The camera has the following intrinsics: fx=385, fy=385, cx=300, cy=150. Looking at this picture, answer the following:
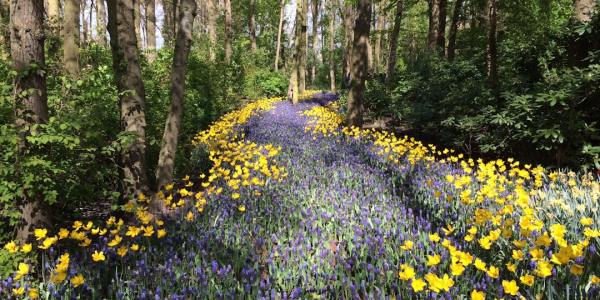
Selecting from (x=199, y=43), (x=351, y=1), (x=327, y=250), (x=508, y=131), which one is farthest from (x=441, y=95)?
(x=199, y=43)

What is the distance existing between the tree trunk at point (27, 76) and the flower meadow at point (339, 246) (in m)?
0.21

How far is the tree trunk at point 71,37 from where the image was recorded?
8.60m

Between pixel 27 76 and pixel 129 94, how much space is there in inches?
68.4

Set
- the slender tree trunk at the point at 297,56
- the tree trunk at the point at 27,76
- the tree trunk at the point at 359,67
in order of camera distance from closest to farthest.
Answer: the tree trunk at the point at 27,76 < the tree trunk at the point at 359,67 < the slender tree trunk at the point at 297,56

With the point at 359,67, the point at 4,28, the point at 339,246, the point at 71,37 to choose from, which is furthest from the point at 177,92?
the point at 4,28

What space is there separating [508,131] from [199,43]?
57.9ft

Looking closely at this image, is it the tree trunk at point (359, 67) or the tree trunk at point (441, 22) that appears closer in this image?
the tree trunk at point (359, 67)

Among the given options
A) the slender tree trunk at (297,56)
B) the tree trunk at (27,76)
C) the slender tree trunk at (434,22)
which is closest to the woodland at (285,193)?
the tree trunk at (27,76)

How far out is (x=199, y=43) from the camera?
2117 centimetres

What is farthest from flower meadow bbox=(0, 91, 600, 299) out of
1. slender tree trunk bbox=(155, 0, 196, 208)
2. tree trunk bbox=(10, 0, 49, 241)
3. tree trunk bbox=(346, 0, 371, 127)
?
tree trunk bbox=(346, 0, 371, 127)

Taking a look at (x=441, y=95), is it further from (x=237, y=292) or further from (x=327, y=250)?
(x=237, y=292)

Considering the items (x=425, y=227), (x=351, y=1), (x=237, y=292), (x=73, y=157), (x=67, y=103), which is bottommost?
(x=237, y=292)

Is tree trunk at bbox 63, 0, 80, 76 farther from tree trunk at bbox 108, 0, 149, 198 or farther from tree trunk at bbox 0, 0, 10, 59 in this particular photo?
tree trunk at bbox 108, 0, 149, 198

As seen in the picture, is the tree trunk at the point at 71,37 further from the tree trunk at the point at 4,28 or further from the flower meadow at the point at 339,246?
the flower meadow at the point at 339,246
